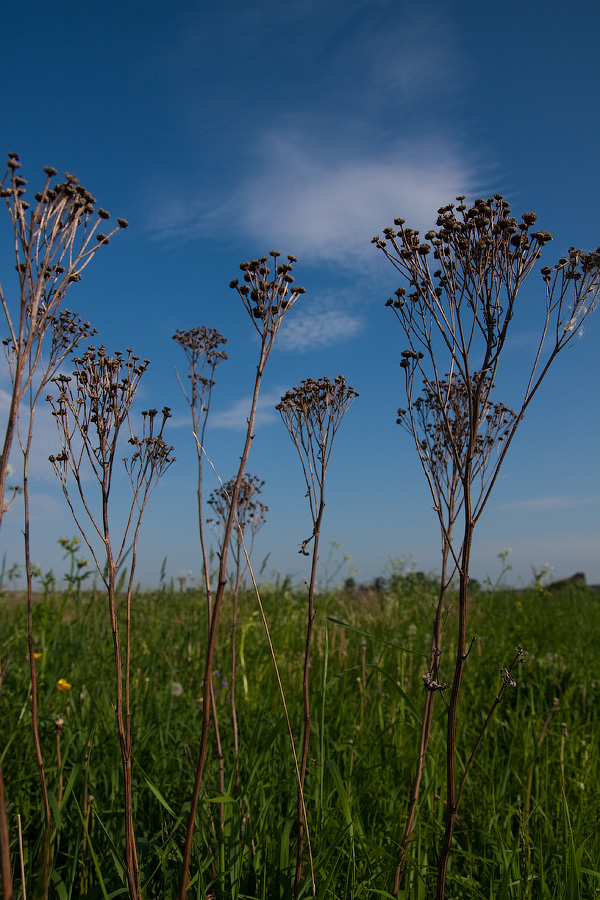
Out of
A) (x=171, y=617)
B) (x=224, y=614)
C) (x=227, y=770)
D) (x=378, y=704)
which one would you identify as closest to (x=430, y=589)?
(x=224, y=614)

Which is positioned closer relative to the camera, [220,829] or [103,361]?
[103,361]

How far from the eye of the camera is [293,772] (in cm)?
292

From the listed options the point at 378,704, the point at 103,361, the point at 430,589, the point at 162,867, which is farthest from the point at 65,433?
the point at 430,589

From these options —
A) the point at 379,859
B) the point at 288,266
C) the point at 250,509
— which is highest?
the point at 288,266

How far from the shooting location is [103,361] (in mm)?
2082

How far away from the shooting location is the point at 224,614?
7.55 m

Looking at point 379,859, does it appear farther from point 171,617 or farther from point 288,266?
point 171,617

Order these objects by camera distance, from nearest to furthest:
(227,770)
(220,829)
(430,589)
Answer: (220,829)
(227,770)
(430,589)

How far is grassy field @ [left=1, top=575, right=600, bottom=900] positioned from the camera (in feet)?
7.49

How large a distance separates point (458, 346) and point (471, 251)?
1.04 feet

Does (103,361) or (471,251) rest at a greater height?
(471,251)

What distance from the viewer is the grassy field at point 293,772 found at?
7.49ft

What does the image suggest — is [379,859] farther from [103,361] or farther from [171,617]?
[171,617]

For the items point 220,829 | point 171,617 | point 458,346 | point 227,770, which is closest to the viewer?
point 458,346
